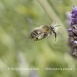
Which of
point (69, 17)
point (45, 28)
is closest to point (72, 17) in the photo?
point (69, 17)

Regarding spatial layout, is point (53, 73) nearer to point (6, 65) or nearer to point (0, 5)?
point (6, 65)

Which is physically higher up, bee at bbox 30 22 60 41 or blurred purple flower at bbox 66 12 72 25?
blurred purple flower at bbox 66 12 72 25

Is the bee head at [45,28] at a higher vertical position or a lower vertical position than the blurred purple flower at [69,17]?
lower

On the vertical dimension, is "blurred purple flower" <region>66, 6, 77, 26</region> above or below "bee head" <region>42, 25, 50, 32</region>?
above

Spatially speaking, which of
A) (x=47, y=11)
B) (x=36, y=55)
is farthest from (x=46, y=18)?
(x=36, y=55)

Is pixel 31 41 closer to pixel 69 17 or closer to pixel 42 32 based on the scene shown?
pixel 42 32
